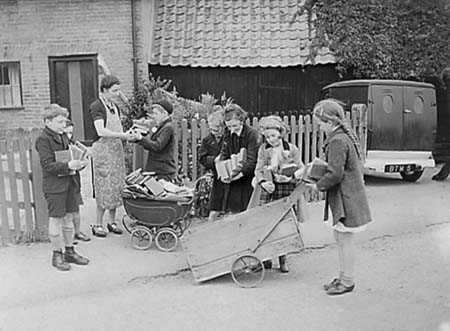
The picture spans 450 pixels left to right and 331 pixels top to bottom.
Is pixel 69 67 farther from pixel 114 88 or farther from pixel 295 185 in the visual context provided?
pixel 295 185

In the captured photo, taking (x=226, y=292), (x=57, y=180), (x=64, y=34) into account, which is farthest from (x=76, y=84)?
(x=226, y=292)

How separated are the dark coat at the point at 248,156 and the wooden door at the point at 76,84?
8659 millimetres

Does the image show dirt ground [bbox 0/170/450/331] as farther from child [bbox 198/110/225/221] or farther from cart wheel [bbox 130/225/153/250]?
child [bbox 198/110/225/221]

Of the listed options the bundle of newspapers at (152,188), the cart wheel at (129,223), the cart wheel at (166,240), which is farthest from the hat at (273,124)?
the cart wheel at (129,223)

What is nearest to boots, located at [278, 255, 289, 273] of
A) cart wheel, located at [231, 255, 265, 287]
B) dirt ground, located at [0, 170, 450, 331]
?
dirt ground, located at [0, 170, 450, 331]

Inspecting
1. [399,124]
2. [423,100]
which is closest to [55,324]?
[399,124]

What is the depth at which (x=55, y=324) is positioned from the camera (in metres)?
4.78

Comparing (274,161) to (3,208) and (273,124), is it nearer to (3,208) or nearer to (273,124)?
(273,124)

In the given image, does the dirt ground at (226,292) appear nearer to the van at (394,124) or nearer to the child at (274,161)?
the child at (274,161)

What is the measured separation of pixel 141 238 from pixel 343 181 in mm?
2700

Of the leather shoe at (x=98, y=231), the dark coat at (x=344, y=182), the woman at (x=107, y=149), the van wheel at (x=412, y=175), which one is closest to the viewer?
the dark coat at (x=344, y=182)

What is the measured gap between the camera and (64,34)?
14.2m

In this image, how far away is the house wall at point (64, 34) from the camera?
14.2 meters

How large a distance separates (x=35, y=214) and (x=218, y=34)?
8.07 meters
